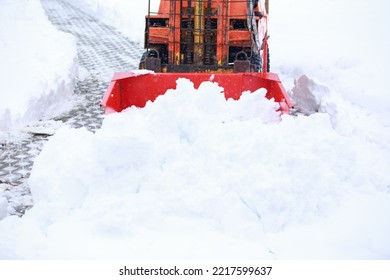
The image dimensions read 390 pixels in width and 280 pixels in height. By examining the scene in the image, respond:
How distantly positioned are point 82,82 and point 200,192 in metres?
5.90

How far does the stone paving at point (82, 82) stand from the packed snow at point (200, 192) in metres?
0.95

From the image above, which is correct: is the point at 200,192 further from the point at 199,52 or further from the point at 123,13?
the point at 123,13

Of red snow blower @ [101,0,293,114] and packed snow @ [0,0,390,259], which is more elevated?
red snow blower @ [101,0,293,114]

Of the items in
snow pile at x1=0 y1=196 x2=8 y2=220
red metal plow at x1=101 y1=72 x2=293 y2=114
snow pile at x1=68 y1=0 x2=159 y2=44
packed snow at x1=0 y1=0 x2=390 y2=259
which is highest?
snow pile at x1=68 y1=0 x2=159 y2=44

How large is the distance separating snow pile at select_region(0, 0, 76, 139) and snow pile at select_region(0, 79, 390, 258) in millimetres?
2833

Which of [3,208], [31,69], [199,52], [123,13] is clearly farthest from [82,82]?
[123,13]

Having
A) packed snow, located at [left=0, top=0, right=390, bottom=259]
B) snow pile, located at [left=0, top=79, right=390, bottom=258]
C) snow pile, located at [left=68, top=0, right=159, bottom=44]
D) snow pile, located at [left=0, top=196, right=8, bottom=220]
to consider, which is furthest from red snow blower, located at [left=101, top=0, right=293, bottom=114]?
snow pile, located at [left=68, top=0, right=159, bottom=44]

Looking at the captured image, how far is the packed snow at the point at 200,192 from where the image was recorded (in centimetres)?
340

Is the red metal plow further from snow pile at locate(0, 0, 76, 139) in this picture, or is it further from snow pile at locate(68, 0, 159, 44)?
snow pile at locate(68, 0, 159, 44)

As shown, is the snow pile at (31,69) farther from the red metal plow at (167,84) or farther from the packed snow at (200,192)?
the packed snow at (200,192)

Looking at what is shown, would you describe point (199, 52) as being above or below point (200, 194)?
above

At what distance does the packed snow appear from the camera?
11.2 ft

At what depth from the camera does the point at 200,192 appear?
12.2 feet

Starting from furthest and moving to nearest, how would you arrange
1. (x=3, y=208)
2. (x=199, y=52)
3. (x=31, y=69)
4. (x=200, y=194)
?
(x=31, y=69) → (x=199, y=52) → (x=3, y=208) → (x=200, y=194)
